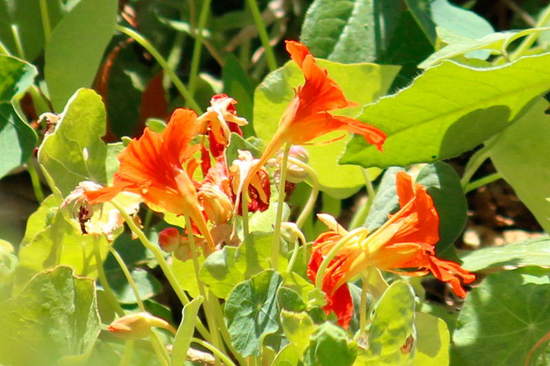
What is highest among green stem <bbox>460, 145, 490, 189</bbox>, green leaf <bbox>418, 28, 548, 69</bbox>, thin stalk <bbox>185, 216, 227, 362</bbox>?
green leaf <bbox>418, 28, 548, 69</bbox>

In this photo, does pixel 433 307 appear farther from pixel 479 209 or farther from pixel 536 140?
pixel 479 209

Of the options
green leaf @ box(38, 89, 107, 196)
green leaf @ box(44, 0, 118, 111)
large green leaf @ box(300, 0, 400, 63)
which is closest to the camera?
green leaf @ box(38, 89, 107, 196)

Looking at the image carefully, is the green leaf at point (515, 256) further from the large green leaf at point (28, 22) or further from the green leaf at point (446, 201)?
the large green leaf at point (28, 22)

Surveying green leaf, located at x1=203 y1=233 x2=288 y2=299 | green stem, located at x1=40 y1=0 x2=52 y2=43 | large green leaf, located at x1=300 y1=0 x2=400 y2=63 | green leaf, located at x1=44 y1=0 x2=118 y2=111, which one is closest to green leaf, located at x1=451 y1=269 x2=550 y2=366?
green leaf, located at x1=203 y1=233 x2=288 y2=299

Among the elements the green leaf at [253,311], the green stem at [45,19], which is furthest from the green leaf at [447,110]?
the green stem at [45,19]

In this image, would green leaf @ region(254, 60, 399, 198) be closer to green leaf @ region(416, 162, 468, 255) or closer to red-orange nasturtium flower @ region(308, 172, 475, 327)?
green leaf @ region(416, 162, 468, 255)

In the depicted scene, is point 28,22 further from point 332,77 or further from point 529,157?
point 529,157
